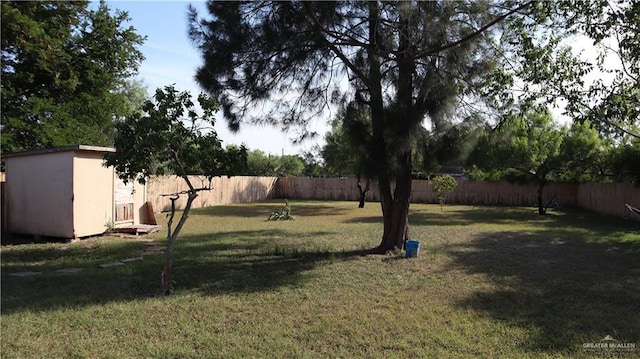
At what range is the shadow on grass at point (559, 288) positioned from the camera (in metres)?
4.38

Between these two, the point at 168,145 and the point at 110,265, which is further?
the point at 110,265

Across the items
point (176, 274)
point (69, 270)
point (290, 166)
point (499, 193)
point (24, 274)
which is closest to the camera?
point (24, 274)

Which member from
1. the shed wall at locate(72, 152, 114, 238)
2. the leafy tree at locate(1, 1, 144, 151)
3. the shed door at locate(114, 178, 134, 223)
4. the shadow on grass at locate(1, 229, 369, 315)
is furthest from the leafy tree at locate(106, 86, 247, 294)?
the leafy tree at locate(1, 1, 144, 151)

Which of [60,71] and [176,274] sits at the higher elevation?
[60,71]

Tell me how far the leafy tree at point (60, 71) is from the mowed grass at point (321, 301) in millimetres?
5484

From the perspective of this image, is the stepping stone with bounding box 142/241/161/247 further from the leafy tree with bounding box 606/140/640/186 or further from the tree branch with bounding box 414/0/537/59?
the leafy tree with bounding box 606/140/640/186

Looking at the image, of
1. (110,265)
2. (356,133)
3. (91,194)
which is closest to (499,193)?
(356,133)

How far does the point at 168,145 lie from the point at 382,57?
424 centimetres

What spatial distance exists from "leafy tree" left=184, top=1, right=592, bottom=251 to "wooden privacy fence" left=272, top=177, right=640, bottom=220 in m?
11.8

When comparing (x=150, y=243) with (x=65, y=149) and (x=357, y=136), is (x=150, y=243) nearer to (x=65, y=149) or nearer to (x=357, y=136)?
(x=65, y=149)

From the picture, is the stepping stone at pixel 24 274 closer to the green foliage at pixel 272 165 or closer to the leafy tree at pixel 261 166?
the green foliage at pixel 272 165

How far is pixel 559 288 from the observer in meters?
6.07

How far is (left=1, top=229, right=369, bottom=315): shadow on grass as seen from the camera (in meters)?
5.35

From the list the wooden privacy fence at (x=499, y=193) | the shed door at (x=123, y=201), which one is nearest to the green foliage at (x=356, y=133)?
the shed door at (x=123, y=201)
